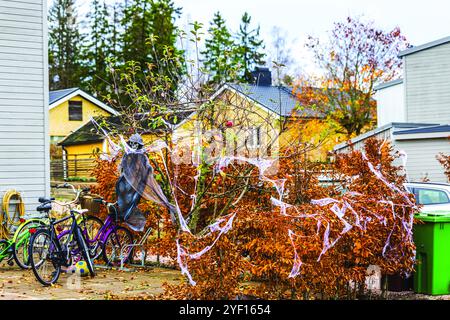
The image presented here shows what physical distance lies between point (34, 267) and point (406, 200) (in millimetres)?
4840

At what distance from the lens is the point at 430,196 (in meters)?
14.4

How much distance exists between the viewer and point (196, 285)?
8.27 m

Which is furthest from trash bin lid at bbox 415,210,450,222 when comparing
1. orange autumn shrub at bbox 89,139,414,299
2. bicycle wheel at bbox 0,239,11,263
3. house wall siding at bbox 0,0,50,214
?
house wall siding at bbox 0,0,50,214

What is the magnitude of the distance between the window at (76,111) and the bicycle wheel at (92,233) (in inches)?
1372

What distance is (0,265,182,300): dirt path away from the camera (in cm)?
918

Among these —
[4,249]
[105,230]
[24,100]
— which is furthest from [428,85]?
[4,249]

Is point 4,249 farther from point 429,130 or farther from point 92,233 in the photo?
point 429,130

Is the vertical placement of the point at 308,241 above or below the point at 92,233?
above

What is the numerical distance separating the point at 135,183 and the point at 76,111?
119 ft

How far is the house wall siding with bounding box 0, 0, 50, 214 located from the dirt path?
2550mm

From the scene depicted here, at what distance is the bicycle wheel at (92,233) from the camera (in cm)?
1101

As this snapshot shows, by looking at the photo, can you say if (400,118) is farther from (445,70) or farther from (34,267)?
(34,267)
